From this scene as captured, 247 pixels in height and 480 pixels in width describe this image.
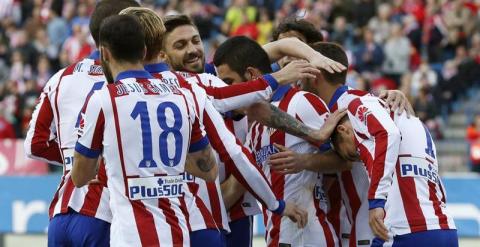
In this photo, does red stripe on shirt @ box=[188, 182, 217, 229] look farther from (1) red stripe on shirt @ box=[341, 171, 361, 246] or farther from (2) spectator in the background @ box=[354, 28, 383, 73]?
(2) spectator in the background @ box=[354, 28, 383, 73]

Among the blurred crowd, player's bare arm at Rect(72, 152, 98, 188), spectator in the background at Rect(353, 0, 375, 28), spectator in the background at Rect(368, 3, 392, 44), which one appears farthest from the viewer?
spectator in the background at Rect(353, 0, 375, 28)

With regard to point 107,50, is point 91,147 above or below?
below

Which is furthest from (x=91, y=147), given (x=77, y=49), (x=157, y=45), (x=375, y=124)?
(x=77, y=49)

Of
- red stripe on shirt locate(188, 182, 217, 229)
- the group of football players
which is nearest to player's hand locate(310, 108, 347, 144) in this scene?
→ the group of football players

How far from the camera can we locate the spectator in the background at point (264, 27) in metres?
24.8

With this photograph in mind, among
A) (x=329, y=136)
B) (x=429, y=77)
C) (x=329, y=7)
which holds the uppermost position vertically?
(x=329, y=7)

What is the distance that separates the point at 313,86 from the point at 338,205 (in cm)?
92

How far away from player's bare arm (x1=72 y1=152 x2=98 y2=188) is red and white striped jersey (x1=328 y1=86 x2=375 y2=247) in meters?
2.31

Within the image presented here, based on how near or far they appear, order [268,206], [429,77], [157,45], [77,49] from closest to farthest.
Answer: [157,45], [268,206], [429,77], [77,49]

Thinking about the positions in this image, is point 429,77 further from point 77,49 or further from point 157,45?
point 157,45

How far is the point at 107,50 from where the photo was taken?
675 cm

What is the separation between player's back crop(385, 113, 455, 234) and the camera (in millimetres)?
7863

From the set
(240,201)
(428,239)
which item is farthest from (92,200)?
(428,239)

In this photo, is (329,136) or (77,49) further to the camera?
(77,49)
